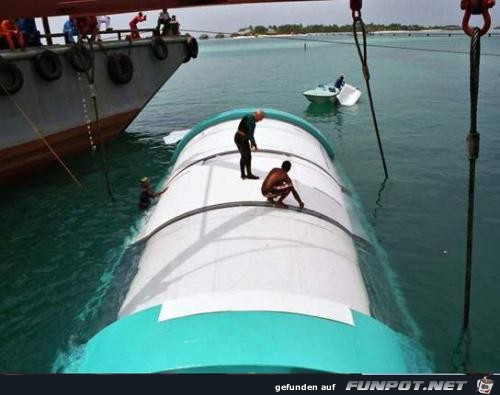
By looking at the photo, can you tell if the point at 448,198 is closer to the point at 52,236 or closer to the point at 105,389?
the point at 52,236

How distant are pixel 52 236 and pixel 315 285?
11.0 metres

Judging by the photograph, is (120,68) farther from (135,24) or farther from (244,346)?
(244,346)

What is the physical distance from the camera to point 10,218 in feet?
54.7

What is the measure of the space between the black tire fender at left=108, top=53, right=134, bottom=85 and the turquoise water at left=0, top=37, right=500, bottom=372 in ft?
12.6

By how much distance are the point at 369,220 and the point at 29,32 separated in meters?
17.8

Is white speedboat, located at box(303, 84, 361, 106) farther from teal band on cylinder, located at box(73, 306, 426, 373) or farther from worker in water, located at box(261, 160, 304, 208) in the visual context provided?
teal band on cylinder, located at box(73, 306, 426, 373)

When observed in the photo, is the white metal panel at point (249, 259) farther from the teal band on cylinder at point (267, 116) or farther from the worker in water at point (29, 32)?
the worker in water at point (29, 32)

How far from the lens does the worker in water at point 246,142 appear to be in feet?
36.7

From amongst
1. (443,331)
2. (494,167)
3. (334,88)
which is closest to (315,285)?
(443,331)

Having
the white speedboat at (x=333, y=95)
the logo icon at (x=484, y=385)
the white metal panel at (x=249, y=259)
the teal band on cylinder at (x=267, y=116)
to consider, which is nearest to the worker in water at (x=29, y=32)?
the teal band on cylinder at (x=267, y=116)

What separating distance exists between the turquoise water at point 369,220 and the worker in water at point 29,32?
5.80 metres

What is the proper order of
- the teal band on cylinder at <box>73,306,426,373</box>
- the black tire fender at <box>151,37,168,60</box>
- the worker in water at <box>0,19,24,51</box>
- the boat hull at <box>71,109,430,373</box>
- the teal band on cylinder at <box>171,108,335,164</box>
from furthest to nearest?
1. the black tire fender at <box>151,37,168,60</box>
2. the worker in water at <box>0,19,24,51</box>
3. the teal band on cylinder at <box>171,108,335,164</box>
4. the boat hull at <box>71,109,430,373</box>
5. the teal band on cylinder at <box>73,306,426,373</box>

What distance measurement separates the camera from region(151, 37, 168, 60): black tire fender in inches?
1074

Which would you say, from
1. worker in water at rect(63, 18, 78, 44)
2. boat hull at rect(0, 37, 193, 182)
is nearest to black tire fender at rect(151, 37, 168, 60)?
boat hull at rect(0, 37, 193, 182)
